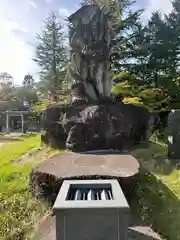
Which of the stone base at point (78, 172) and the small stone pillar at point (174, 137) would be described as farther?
the small stone pillar at point (174, 137)

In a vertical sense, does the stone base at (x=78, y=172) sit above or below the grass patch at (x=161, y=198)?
above

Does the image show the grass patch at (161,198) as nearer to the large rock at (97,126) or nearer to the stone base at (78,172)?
the stone base at (78,172)

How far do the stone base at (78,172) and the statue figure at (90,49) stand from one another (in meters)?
2.99

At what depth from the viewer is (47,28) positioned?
1878 cm

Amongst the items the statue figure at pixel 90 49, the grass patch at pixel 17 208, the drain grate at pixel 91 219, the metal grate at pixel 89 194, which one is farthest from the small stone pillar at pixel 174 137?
the drain grate at pixel 91 219

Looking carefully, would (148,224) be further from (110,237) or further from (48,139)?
(48,139)

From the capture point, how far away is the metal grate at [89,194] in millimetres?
2139

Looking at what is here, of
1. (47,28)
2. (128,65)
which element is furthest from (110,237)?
(47,28)

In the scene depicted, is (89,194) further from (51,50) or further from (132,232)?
(51,50)

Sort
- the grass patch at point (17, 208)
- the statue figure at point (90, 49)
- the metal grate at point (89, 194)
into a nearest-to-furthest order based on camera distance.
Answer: the metal grate at point (89, 194) < the grass patch at point (17, 208) < the statue figure at point (90, 49)

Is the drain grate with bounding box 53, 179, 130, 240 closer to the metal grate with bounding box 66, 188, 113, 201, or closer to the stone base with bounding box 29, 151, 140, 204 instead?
the metal grate with bounding box 66, 188, 113, 201

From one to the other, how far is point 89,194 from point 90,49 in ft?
19.4

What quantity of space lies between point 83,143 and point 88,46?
318cm

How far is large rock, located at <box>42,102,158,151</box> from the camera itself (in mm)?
5883
